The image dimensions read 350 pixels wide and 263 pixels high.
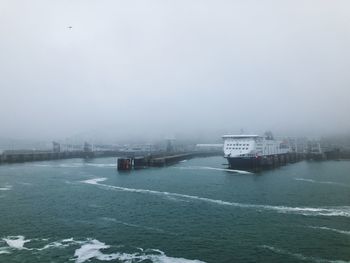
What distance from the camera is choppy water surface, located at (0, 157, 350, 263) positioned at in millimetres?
20375

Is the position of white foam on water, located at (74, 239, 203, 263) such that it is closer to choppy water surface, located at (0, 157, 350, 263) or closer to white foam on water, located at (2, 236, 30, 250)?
choppy water surface, located at (0, 157, 350, 263)

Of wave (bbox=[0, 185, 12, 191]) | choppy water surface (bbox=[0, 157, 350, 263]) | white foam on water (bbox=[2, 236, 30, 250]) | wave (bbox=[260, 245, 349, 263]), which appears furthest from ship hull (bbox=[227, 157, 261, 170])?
white foam on water (bbox=[2, 236, 30, 250])

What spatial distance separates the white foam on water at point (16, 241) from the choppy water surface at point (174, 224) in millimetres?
65

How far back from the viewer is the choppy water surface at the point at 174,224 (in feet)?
66.8

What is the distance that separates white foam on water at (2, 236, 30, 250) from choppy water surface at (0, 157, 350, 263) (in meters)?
0.06

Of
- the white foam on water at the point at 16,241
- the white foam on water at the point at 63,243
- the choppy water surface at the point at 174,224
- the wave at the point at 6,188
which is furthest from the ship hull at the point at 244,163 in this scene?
the white foam on water at the point at 16,241

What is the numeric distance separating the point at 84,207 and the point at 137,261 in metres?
15.4

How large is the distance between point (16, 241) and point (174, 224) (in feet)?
37.9

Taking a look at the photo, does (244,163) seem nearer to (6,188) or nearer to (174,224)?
(6,188)

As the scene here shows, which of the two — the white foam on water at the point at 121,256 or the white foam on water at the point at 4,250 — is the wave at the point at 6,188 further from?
the white foam on water at the point at 121,256

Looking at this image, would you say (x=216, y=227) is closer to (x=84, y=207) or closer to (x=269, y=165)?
(x=84, y=207)

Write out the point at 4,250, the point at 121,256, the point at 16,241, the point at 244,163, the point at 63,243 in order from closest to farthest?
the point at 121,256
the point at 4,250
the point at 63,243
the point at 16,241
the point at 244,163

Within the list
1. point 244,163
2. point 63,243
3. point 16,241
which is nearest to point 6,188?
point 16,241

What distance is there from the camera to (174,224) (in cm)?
2681
